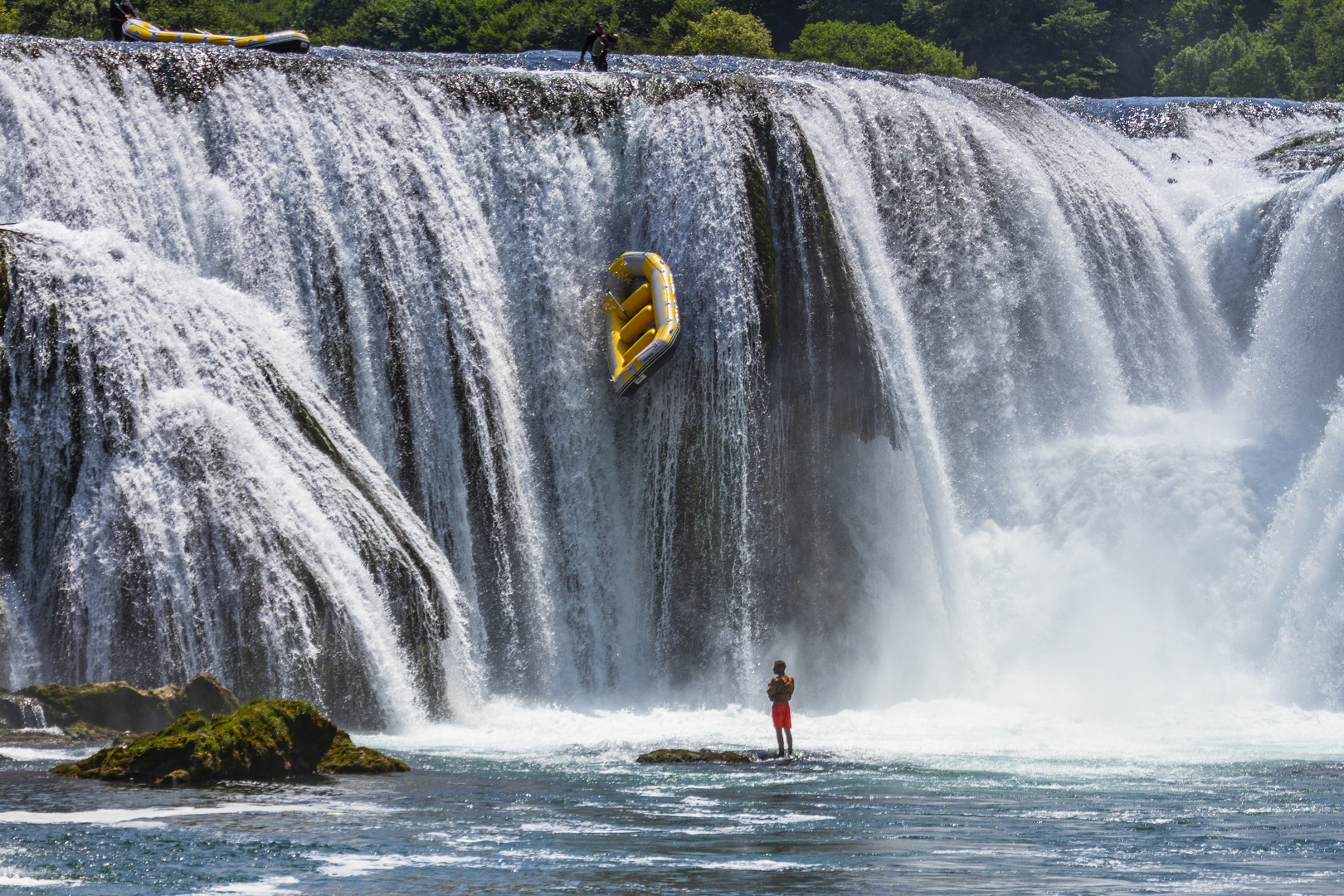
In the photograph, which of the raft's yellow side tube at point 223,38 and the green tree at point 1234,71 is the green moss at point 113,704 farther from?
the green tree at point 1234,71

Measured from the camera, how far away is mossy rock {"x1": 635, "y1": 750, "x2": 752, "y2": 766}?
47.0 ft

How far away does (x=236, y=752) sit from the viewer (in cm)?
1238

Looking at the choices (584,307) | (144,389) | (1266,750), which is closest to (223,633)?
(144,389)

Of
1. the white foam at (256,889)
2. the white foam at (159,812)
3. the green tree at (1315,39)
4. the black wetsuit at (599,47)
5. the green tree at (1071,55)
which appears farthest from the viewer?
the green tree at (1071,55)

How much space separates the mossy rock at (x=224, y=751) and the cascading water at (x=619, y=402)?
3591mm

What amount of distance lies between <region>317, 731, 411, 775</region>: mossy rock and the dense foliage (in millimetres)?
45967

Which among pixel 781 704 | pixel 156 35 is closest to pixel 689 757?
pixel 781 704

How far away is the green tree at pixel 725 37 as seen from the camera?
56156mm

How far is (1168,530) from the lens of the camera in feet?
73.4

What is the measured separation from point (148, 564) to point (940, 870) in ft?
34.5

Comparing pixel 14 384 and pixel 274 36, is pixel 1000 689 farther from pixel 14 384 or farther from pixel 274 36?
pixel 274 36

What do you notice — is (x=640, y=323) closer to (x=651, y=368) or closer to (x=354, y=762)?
(x=651, y=368)

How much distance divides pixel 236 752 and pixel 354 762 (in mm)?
1165

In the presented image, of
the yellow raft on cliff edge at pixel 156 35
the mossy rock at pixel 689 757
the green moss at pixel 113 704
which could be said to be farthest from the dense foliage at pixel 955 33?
the mossy rock at pixel 689 757
